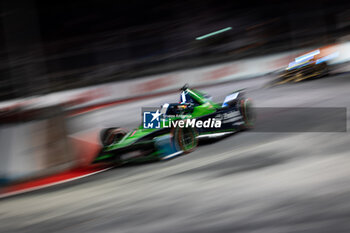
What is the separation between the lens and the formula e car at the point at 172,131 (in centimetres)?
729

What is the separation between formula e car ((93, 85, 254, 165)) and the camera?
7.29 metres

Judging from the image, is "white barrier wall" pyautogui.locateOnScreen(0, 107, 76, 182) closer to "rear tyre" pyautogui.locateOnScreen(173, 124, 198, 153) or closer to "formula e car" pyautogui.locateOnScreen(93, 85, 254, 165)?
"formula e car" pyautogui.locateOnScreen(93, 85, 254, 165)

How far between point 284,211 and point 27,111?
4992 millimetres

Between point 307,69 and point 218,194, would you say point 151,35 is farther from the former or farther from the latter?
point 218,194

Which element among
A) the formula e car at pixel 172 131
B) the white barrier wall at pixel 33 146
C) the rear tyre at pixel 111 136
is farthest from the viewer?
the rear tyre at pixel 111 136

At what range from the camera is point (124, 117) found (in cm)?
1171

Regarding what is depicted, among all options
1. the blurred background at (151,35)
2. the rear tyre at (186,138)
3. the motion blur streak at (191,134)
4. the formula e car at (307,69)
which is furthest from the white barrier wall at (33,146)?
the blurred background at (151,35)

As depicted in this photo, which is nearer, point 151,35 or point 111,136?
point 111,136

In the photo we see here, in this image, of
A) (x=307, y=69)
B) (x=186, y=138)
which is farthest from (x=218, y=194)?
(x=307, y=69)

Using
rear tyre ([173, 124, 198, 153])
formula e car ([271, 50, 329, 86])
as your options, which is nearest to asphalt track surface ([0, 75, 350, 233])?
rear tyre ([173, 124, 198, 153])

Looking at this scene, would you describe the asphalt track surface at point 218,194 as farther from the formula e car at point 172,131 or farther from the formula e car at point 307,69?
the formula e car at point 307,69

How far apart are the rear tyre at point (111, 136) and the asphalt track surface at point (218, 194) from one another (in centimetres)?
58

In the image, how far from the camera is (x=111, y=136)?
7.91 metres

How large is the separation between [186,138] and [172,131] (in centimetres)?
40
